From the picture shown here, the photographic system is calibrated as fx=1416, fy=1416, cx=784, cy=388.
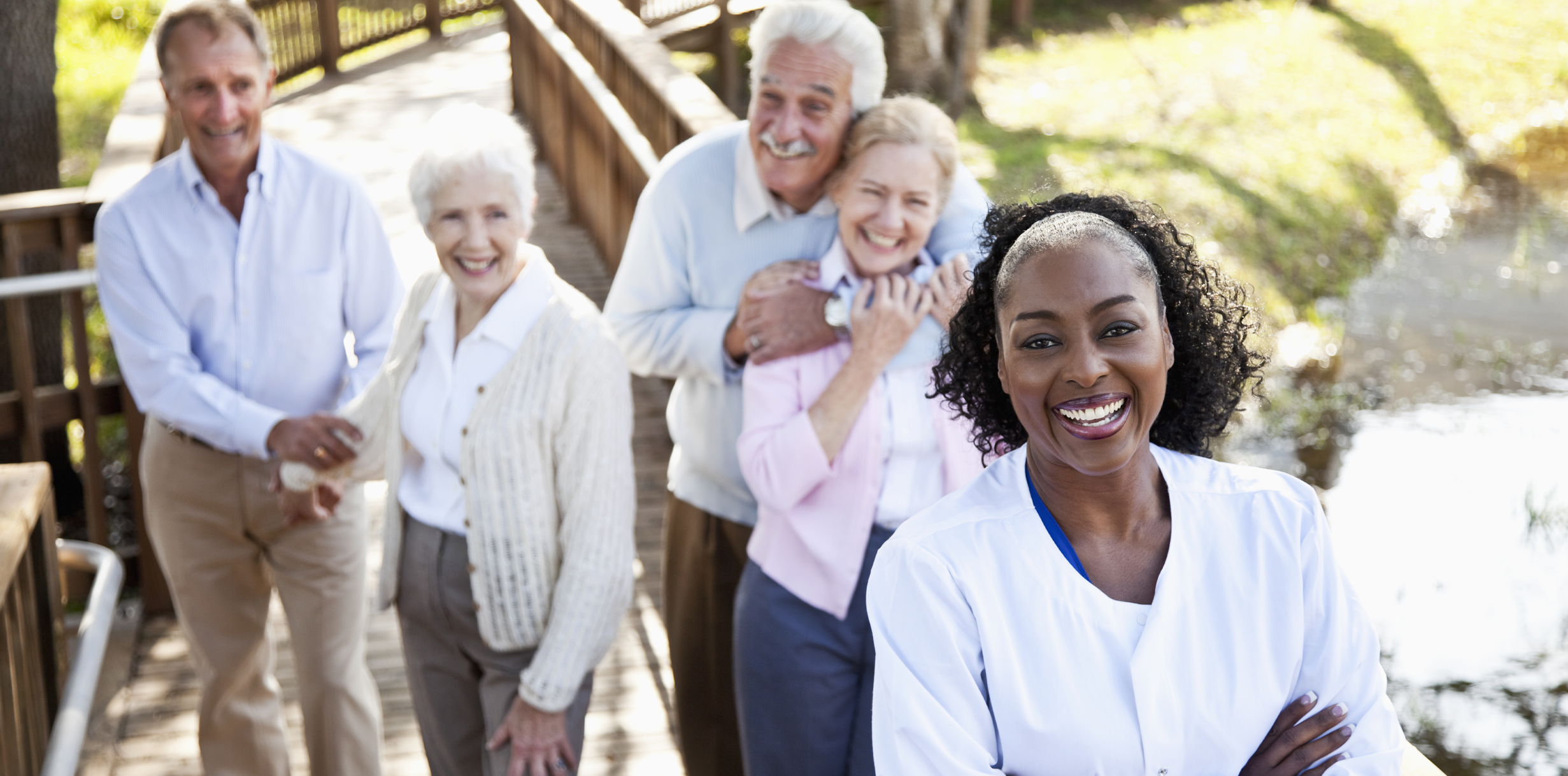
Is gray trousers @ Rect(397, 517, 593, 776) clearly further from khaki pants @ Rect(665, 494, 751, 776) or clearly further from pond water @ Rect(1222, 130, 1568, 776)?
pond water @ Rect(1222, 130, 1568, 776)

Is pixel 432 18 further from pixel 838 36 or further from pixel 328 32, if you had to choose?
pixel 838 36

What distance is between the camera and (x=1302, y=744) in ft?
5.29

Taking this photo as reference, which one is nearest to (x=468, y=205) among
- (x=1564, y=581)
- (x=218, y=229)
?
(x=218, y=229)

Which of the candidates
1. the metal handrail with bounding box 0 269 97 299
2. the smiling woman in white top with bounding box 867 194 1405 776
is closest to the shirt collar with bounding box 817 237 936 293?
the smiling woman in white top with bounding box 867 194 1405 776

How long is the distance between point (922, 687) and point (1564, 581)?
16.6 ft

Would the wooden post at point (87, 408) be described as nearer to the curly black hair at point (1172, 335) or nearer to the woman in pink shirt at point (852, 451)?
the woman in pink shirt at point (852, 451)

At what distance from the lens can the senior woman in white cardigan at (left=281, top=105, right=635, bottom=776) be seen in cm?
245

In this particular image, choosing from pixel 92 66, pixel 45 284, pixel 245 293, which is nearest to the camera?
pixel 245 293

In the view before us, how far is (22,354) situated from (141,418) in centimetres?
38

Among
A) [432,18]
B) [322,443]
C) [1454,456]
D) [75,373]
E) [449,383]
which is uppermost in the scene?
[432,18]

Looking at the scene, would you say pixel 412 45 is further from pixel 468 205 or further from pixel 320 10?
pixel 468 205

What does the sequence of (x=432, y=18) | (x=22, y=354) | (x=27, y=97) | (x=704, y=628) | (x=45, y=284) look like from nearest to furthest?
1. (x=704, y=628)
2. (x=45, y=284)
3. (x=22, y=354)
4. (x=27, y=97)
5. (x=432, y=18)

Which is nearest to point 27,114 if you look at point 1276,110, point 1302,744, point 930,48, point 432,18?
point 1302,744

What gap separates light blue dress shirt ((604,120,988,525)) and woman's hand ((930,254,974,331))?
5.2 inches
